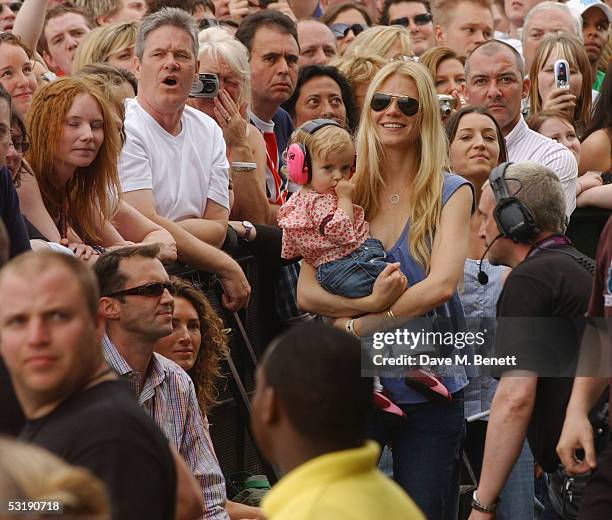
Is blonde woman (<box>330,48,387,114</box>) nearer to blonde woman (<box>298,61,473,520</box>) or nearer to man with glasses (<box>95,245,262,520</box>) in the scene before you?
blonde woman (<box>298,61,473,520</box>)

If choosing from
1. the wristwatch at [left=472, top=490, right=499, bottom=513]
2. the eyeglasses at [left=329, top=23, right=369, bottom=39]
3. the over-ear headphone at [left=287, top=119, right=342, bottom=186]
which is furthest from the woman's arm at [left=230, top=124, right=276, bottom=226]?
the eyeglasses at [left=329, top=23, right=369, bottom=39]

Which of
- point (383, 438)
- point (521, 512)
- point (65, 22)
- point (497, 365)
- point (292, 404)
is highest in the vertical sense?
point (65, 22)

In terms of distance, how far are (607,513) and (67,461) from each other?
6.20ft

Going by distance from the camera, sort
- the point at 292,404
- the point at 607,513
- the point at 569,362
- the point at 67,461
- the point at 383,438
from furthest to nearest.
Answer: the point at 383,438 → the point at 569,362 → the point at 607,513 → the point at 67,461 → the point at 292,404

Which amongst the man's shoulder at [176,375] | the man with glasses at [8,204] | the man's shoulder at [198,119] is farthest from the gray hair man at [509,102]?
the man with glasses at [8,204]

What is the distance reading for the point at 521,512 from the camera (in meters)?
6.81

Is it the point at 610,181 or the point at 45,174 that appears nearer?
the point at 45,174

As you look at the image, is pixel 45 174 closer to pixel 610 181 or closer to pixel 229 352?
pixel 229 352

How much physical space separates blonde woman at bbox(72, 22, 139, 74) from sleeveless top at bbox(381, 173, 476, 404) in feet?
8.36

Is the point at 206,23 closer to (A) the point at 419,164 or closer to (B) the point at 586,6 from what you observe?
(A) the point at 419,164

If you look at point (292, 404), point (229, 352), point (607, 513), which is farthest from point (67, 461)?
point (229, 352)

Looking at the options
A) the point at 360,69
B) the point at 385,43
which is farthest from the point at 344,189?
the point at 385,43

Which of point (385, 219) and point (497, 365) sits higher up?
point (385, 219)

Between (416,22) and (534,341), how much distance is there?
6745mm
